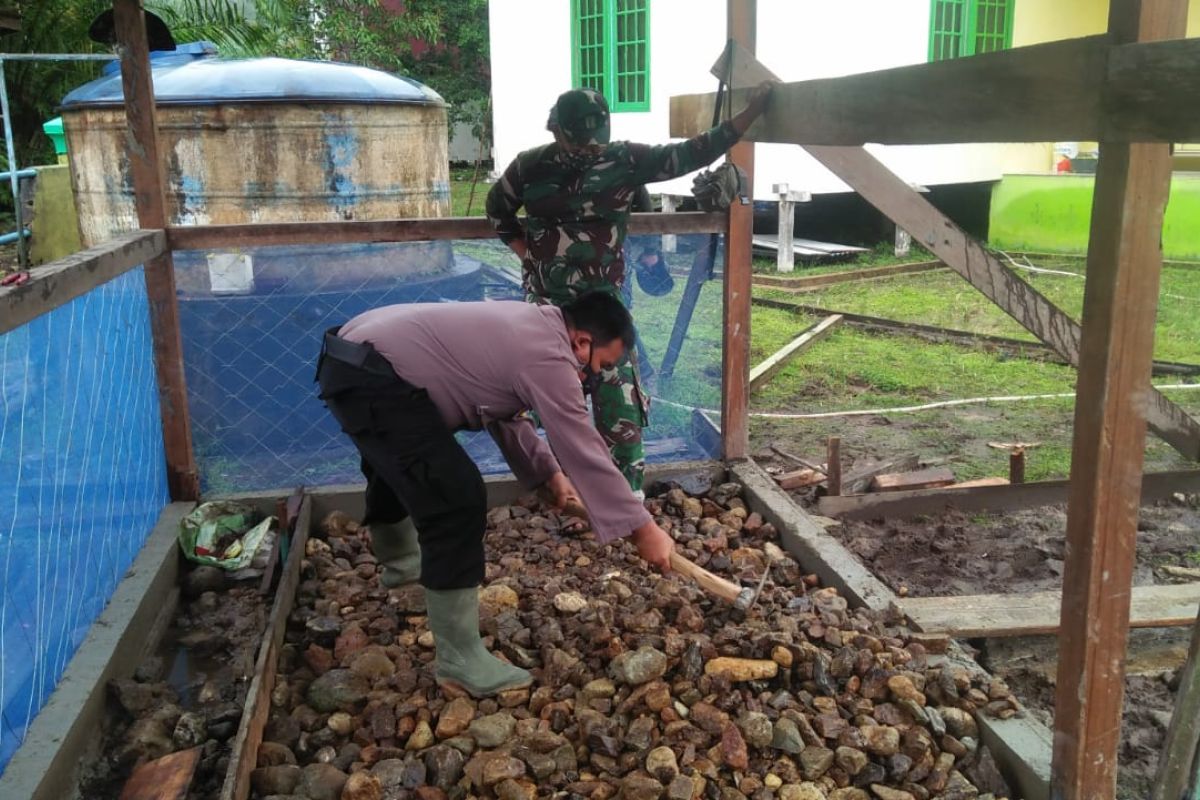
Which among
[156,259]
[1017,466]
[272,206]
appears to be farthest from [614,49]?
[156,259]

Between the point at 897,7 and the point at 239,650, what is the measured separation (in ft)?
33.3

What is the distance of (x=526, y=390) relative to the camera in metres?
2.94

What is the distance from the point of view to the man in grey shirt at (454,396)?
2984 mm

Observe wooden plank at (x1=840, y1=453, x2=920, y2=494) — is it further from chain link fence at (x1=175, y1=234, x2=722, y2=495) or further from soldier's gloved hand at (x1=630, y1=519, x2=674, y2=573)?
soldier's gloved hand at (x1=630, y1=519, x2=674, y2=573)

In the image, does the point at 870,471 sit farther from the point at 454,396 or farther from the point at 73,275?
the point at 73,275

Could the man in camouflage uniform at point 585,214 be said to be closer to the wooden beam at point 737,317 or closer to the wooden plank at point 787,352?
the wooden beam at point 737,317

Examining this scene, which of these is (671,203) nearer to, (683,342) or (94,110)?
(94,110)

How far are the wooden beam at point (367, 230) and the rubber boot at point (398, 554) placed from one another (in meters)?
1.36

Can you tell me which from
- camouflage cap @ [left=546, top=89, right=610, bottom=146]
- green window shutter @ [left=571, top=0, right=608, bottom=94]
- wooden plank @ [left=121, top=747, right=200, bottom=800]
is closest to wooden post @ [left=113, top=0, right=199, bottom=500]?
camouflage cap @ [left=546, top=89, right=610, bottom=146]

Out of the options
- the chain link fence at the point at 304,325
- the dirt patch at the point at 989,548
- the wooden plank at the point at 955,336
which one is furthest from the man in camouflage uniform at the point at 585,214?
the wooden plank at the point at 955,336

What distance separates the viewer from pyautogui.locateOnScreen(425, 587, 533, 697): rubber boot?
306 centimetres

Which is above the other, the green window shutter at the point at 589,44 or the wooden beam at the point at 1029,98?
the green window shutter at the point at 589,44

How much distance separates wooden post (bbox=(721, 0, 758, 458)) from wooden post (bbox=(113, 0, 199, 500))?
2.43 meters

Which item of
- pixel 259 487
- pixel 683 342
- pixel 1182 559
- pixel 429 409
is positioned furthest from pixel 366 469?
pixel 1182 559
